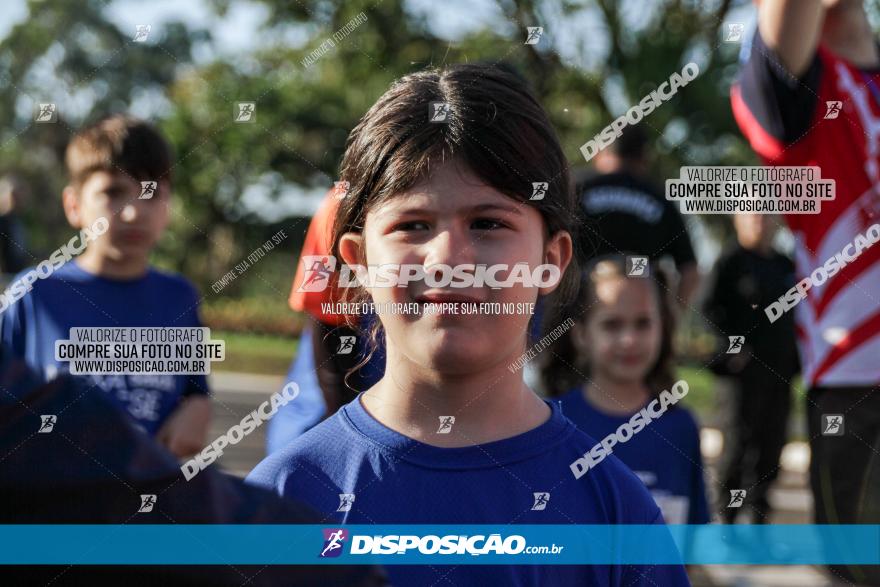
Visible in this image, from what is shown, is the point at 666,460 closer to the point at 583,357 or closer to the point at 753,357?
the point at 583,357

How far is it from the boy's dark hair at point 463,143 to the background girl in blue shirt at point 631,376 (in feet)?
2.18

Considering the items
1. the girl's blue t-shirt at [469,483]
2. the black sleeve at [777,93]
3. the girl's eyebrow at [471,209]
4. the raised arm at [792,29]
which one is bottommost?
the girl's blue t-shirt at [469,483]

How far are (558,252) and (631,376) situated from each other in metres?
1.01

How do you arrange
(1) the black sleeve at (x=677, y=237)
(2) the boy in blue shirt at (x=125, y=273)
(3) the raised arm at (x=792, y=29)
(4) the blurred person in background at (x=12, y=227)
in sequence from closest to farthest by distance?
(3) the raised arm at (x=792, y=29) → (2) the boy in blue shirt at (x=125, y=273) → (1) the black sleeve at (x=677, y=237) → (4) the blurred person in background at (x=12, y=227)

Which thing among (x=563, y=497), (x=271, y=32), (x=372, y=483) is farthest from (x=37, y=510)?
(x=271, y=32)

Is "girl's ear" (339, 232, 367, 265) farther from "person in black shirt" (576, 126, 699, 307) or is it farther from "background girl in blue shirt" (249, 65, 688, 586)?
"person in black shirt" (576, 126, 699, 307)

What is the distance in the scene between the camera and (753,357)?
3.35 m

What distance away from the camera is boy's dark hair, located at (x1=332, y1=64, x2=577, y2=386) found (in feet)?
4.87

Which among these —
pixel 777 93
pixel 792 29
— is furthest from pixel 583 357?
pixel 792 29

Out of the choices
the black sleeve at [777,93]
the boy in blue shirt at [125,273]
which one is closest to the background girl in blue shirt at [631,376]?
the black sleeve at [777,93]

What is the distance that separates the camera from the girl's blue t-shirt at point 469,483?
4.62ft

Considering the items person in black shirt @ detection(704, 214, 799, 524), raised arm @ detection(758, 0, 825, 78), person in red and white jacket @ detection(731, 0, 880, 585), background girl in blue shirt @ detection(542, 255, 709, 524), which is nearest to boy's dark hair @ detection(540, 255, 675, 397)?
background girl in blue shirt @ detection(542, 255, 709, 524)

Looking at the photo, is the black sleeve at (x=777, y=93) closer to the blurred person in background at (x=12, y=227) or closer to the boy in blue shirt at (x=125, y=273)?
the boy in blue shirt at (x=125, y=273)

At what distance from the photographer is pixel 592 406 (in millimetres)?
2373
